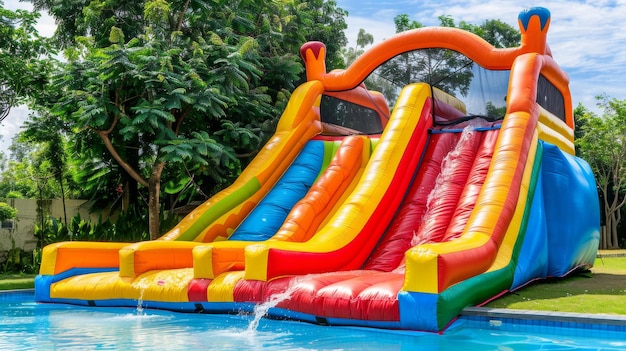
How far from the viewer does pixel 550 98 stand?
10125mm

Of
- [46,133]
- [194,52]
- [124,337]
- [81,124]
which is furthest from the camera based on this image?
[46,133]

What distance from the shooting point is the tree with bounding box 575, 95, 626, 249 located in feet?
73.2

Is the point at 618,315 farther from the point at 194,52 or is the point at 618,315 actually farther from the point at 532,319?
the point at 194,52

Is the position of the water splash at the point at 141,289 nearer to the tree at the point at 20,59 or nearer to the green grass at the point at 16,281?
the green grass at the point at 16,281

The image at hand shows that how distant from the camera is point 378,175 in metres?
8.70

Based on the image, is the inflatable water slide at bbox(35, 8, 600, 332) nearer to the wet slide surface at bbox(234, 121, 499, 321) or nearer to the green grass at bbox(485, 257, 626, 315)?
the wet slide surface at bbox(234, 121, 499, 321)

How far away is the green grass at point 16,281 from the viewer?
1071 cm

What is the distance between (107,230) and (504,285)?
28.7ft

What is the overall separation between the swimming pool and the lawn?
63 centimetres

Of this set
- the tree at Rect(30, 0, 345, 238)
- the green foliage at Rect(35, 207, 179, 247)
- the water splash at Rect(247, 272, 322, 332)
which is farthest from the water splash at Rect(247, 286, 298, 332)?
the green foliage at Rect(35, 207, 179, 247)

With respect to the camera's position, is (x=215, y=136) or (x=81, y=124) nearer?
(x=81, y=124)

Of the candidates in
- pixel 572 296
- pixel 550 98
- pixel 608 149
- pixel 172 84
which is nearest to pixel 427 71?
pixel 550 98

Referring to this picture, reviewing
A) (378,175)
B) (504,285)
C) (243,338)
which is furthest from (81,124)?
(504,285)

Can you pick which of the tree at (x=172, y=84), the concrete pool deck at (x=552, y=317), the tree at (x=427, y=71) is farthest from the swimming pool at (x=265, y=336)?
the tree at (x=427, y=71)
